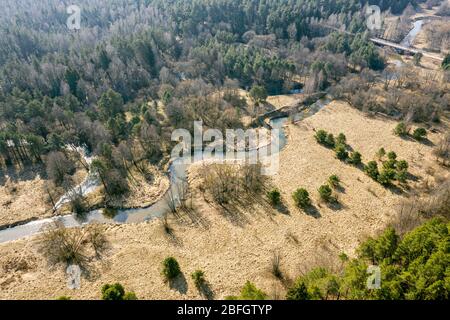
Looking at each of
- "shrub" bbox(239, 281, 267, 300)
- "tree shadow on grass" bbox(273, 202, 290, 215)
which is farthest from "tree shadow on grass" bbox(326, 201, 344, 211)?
"shrub" bbox(239, 281, 267, 300)

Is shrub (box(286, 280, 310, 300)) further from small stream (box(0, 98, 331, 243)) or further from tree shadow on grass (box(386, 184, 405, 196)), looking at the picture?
tree shadow on grass (box(386, 184, 405, 196))

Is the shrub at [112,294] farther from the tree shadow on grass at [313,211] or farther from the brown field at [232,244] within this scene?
the tree shadow on grass at [313,211]

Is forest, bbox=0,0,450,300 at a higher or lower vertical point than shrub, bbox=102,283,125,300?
higher

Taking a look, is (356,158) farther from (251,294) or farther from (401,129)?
(251,294)

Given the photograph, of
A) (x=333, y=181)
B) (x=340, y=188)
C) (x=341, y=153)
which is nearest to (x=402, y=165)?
(x=341, y=153)

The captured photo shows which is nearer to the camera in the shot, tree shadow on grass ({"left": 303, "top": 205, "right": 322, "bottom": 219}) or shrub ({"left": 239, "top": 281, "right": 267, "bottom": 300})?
shrub ({"left": 239, "top": 281, "right": 267, "bottom": 300})

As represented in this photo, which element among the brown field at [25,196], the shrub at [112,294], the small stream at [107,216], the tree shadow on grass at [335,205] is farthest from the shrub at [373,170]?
the brown field at [25,196]
